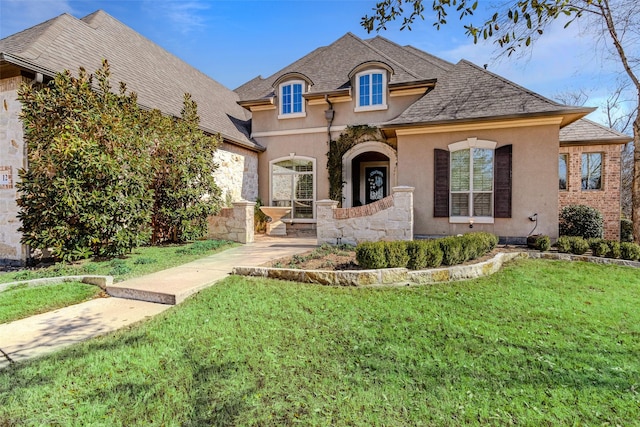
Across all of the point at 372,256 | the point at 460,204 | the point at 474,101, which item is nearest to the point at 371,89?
the point at 474,101

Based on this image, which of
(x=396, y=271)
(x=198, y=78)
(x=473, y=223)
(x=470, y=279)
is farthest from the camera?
(x=198, y=78)

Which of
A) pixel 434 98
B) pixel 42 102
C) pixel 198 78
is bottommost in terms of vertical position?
pixel 42 102

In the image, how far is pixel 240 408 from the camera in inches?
93.3

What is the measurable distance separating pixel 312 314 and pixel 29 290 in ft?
14.6

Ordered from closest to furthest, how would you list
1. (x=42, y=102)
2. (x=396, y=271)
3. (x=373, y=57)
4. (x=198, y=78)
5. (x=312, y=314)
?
(x=312, y=314) → (x=396, y=271) → (x=42, y=102) → (x=373, y=57) → (x=198, y=78)

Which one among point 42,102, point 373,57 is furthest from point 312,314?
point 373,57

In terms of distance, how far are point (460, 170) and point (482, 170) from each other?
1.97ft

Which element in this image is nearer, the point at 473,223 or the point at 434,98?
the point at 473,223

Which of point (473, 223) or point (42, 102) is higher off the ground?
point (42, 102)

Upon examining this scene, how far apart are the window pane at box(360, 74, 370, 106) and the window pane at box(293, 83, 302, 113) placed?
8.51 feet

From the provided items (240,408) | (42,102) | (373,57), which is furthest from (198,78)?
(240,408)

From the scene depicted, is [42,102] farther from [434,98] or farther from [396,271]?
[434,98]

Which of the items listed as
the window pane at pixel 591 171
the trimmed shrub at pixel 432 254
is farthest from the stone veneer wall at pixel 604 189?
the trimmed shrub at pixel 432 254

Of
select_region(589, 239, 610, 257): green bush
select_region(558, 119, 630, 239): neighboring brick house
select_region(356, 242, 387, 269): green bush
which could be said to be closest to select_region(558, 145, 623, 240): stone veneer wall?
select_region(558, 119, 630, 239): neighboring brick house
